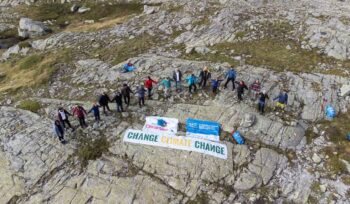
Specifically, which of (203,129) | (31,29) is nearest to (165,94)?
(203,129)

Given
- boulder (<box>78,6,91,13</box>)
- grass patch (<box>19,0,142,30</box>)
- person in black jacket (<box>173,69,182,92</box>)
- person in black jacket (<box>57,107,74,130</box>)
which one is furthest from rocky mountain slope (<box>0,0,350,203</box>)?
boulder (<box>78,6,91,13</box>)

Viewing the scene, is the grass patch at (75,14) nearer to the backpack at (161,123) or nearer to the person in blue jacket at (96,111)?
the person in blue jacket at (96,111)

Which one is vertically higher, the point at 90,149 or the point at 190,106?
the point at 190,106

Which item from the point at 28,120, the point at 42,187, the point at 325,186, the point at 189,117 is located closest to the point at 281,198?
the point at 325,186

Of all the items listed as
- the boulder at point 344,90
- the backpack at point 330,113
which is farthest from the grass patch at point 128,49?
the boulder at point 344,90

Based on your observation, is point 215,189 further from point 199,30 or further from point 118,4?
point 118,4

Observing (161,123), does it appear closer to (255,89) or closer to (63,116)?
(63,116)

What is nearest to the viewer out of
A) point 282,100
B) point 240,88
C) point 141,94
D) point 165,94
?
point 282,100
